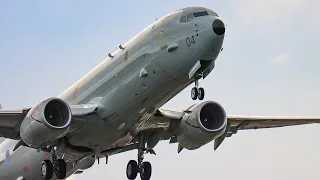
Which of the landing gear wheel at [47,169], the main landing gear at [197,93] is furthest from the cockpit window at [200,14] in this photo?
the landing gear wheel at [47,169]

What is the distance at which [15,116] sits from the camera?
37500mm

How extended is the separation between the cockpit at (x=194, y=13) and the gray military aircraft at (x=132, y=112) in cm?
4

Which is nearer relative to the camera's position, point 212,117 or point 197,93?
point 197,93

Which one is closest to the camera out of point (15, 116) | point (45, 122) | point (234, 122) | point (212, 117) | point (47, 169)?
point (45, 122)

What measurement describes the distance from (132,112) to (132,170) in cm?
646

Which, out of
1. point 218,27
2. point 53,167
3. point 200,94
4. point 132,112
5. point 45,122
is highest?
point 218,27

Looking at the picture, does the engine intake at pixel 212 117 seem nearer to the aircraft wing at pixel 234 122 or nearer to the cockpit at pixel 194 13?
the aircraft wing at pixel 234 122

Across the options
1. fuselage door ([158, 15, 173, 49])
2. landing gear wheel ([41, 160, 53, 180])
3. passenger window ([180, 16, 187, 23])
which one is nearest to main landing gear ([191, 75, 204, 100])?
fuselage door ([158, 15, 173, 49])

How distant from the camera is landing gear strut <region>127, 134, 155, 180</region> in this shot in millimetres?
40781

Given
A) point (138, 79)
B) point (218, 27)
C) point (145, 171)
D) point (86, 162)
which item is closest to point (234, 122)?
point (145, 171)

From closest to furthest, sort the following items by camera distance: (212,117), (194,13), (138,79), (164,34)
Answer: (194,13) → (164,34) → (138,79) → (212,117)

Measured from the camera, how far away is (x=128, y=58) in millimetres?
35531

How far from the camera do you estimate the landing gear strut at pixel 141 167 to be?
4078 cm

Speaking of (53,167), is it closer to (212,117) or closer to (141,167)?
(141,167)
